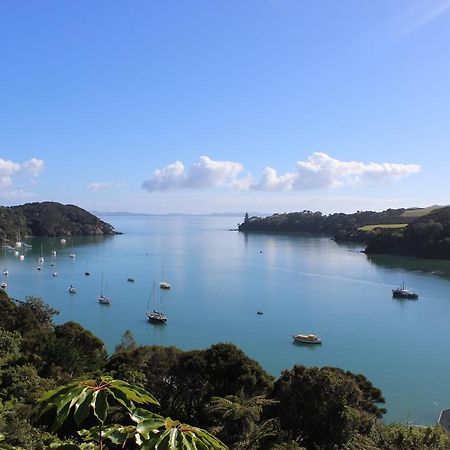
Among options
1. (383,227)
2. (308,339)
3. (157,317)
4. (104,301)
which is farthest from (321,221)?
(308,339)

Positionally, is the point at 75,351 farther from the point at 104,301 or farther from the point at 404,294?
the point at 404,294

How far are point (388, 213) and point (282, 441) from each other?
139 m

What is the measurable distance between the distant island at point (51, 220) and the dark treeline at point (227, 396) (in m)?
105

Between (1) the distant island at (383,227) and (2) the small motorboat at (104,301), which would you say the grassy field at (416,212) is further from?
(2) the small motorboat at (104,301)

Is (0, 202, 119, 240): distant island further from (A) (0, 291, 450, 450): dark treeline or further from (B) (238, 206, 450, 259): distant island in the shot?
(A) (0, 291, 450, 450): dark treeline

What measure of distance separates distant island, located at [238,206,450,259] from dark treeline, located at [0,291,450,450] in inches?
2807

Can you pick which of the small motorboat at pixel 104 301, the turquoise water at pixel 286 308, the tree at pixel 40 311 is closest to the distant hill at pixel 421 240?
the turquoise water at pixel 286 308

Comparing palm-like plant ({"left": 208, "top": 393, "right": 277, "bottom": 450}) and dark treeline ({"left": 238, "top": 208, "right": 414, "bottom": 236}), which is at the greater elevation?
dark treeline ({"left": 238, "top": 208, "right": 414, "bottom": 236})

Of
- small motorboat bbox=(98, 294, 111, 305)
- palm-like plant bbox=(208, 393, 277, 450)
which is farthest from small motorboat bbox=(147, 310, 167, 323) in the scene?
palm-like plant bbox=(208, 393, 277, 450)

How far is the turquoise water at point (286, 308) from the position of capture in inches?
1127

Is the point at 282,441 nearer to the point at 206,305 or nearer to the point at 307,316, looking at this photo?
the point at 307,316

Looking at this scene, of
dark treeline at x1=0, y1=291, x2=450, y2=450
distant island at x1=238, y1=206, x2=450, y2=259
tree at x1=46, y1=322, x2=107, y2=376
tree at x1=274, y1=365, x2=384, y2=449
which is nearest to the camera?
dark treeline at x1=0, y1=291, x2=450, y2=450

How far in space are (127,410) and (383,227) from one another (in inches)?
4496

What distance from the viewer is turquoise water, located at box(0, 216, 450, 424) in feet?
93.9
